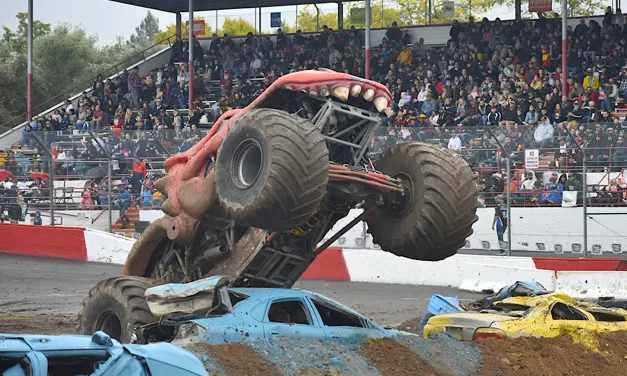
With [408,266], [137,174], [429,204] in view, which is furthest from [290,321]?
[137,174]

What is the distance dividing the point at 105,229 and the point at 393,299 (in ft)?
27.1

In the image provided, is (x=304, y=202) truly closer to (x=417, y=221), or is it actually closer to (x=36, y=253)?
(x=417, y=221)

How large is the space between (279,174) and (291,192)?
200mm

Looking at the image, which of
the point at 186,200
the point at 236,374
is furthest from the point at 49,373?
the point at 186,200

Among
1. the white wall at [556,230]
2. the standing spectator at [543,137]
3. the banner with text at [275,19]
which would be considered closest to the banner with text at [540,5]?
the banner with text at [275,19]

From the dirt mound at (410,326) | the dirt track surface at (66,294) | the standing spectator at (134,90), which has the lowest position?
the dirt track surface at (66,294)

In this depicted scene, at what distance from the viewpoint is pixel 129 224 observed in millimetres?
21375

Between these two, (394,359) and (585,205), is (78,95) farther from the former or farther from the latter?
(394,359)

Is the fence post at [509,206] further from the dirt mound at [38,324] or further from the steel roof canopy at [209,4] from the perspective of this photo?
the steel roof canopy at [209,4]

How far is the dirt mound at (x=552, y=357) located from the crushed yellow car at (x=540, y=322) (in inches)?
5.7

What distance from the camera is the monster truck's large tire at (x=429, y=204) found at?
9531 millimetres

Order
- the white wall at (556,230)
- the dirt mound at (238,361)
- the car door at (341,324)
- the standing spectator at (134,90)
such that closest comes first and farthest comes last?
the dirt mound at (238,361) < the car door at (341,324) < the white wall at (556,230) < the standing spectator at (134,90)

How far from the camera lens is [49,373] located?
5.31 meters

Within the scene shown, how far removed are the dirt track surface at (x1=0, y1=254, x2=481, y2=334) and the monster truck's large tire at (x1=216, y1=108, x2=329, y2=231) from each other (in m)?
5.37
